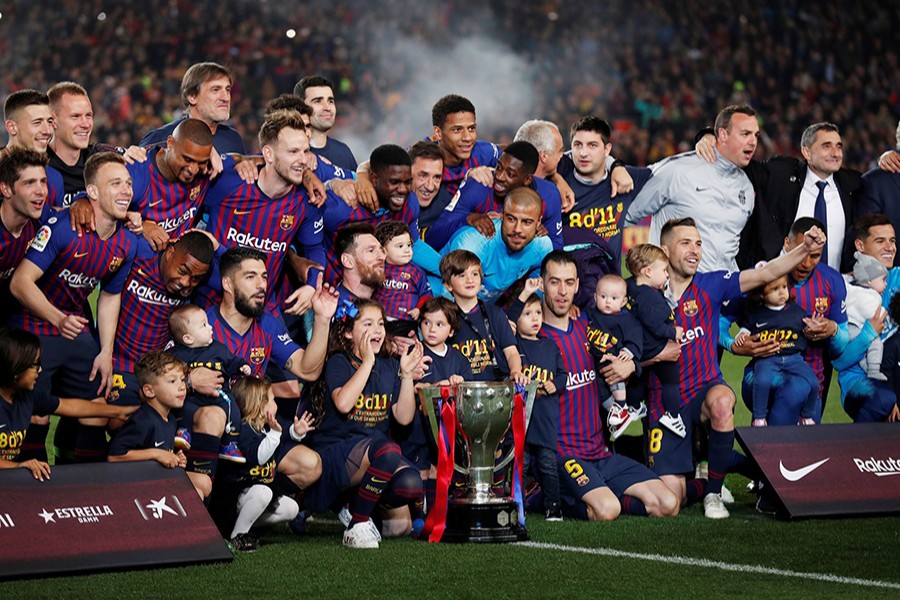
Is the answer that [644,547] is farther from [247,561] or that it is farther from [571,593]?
[247,561]

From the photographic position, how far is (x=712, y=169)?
8.98m

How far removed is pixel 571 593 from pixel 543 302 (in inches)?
106

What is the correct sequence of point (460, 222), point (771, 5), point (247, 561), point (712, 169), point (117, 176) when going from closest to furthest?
point (247, 561) < point (117, 176) < point (460, 222) < point (712, 169) < point (771, 5)

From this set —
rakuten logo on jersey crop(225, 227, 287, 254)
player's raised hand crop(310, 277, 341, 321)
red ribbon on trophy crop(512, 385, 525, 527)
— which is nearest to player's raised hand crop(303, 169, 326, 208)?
rakuten logo on jersey crop(225, 227, 287, 254)

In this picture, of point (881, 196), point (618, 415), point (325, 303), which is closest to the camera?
point (325, 303)

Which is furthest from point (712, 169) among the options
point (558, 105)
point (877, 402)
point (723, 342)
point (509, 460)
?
point (558, 105)

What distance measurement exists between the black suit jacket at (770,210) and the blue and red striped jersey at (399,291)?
2.59 metres

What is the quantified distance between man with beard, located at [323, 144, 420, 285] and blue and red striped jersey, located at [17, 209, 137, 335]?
124 centimetres

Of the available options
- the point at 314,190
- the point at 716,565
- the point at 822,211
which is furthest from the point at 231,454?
the point at 822,211

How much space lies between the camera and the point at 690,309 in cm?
806

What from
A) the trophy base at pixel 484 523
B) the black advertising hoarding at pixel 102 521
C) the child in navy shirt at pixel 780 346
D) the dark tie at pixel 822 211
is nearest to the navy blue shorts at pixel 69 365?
the black advertising hoarding at pixel 102 521

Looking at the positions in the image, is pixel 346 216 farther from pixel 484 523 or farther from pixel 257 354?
pixel 484 523

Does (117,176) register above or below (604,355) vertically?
above

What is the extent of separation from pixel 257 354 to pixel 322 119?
2.37m
